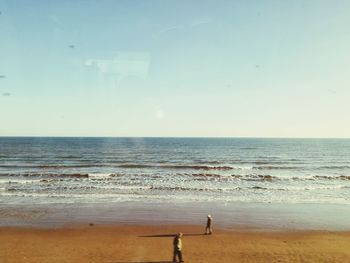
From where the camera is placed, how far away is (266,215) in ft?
79.8

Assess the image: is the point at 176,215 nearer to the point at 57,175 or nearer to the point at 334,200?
the point at 334,200

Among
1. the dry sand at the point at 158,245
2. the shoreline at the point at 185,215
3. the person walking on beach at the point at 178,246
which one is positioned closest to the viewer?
the person walking on beach at the point at 178,246

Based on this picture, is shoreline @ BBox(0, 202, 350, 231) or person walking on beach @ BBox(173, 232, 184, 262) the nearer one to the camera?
person walking on beach @ BBox(173, 232, 184, 262)

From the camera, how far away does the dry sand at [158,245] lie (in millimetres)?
16312

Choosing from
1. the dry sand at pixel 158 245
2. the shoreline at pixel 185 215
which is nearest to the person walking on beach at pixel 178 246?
the dry sand at pixel 158 245

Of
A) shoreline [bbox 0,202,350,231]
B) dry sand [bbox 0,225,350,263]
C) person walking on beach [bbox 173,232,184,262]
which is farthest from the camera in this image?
shoreline [bbox 0,202,350,231]

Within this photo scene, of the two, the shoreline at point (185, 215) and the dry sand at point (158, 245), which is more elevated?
the shoreline at point (185, 215)

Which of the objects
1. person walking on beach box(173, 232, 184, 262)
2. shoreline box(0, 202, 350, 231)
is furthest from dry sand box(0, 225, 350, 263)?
shoreline box(0, 202, 350, 231)

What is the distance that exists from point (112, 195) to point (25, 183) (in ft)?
40.9

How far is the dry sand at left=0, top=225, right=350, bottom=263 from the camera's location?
16.3 meters

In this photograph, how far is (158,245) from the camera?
18188 mm

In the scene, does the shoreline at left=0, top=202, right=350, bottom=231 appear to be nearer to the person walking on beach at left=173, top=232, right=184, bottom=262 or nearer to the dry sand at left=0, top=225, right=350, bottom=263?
the dry sand at left=0, top=225, right=350, bottom=263

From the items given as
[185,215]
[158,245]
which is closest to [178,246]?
[158,245]

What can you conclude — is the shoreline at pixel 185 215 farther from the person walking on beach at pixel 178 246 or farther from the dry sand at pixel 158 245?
the person walking on beach at pixel 178 246
